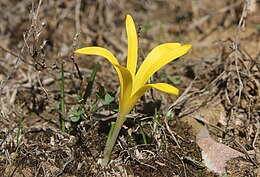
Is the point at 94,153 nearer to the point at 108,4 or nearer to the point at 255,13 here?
the point at 108,4

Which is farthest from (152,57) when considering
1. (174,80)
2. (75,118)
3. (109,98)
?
(174,80)

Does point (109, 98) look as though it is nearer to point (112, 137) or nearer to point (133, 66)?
point (112, 137)

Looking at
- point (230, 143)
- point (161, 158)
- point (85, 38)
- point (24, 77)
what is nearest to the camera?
point (161, 158)

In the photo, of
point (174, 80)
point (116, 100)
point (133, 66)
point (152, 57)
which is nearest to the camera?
point (133, 66)

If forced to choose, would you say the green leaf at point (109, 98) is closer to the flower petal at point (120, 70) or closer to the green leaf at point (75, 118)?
the green leaf at point (75, 118)

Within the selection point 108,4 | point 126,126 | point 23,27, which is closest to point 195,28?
point 108,4

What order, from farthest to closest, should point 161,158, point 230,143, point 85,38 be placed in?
point 85,38 → point 230,143 → point 161,158
